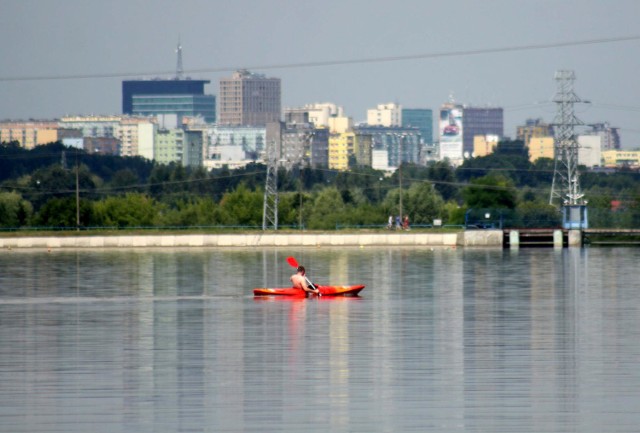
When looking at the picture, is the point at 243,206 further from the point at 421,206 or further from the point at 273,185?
the point at 421,206

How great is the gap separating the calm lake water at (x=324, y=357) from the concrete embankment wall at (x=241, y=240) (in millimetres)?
43051

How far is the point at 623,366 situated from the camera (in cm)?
2283

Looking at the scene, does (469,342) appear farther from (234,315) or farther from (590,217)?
(590,217)

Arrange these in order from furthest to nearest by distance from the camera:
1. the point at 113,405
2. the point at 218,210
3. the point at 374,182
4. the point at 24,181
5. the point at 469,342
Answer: the point at 374,182 < the point at 24,181 < the point at 218,210 < the point at 469,342 < the point at 113,405

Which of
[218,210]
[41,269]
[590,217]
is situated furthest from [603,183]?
[41,269]

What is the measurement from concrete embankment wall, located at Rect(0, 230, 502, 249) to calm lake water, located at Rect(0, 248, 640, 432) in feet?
141

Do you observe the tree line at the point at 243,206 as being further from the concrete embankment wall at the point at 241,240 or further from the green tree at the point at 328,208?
the concrete embankment wall at the point at 241,240

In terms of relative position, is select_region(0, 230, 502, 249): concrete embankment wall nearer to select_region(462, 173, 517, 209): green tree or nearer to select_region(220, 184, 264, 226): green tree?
select_region(220, 184, 264, 226): green tree

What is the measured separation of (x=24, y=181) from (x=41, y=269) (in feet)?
297

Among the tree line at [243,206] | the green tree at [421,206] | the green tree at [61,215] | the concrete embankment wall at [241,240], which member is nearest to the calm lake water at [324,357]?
the concrete embankment wall at [241,240]

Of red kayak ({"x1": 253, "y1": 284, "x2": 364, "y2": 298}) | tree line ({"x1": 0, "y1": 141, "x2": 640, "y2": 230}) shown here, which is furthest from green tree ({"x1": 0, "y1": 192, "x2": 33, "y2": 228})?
red kayak ({"x1": 253, "y1": 284, "x2": 364, "y2": 298})

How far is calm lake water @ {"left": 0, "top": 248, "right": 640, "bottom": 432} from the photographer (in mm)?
18172

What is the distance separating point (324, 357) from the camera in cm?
2448

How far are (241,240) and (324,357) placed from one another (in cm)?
7031
